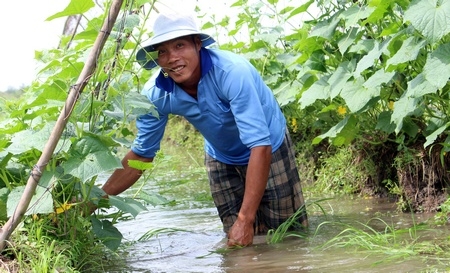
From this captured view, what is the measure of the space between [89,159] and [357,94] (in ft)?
6.43

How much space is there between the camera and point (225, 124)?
416cm

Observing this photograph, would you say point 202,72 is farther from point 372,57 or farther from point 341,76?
point 341,76

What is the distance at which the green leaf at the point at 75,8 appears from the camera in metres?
3.03

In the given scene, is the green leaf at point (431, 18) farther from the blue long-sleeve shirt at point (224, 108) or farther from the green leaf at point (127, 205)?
the green leaf at point (127, 205)

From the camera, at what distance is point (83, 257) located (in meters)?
3.62

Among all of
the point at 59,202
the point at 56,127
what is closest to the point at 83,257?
the point at 59,202

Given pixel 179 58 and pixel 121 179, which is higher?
pixel 179 58

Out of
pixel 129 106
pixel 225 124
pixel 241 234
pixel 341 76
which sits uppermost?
pixel 341 76

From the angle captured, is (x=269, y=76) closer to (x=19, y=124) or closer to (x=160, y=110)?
(x=160, y=110)

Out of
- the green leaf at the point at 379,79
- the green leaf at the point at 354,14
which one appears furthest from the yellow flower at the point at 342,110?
the green leaf at the point at 379,79

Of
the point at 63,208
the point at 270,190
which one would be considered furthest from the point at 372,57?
the point at 63,208

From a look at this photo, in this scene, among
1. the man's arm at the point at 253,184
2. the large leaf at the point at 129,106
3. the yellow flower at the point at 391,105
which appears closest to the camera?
the large leaf at the point at 129,106

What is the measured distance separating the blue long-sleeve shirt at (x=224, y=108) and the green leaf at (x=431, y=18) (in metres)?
0.87

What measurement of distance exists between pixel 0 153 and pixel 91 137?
0.52 metres
